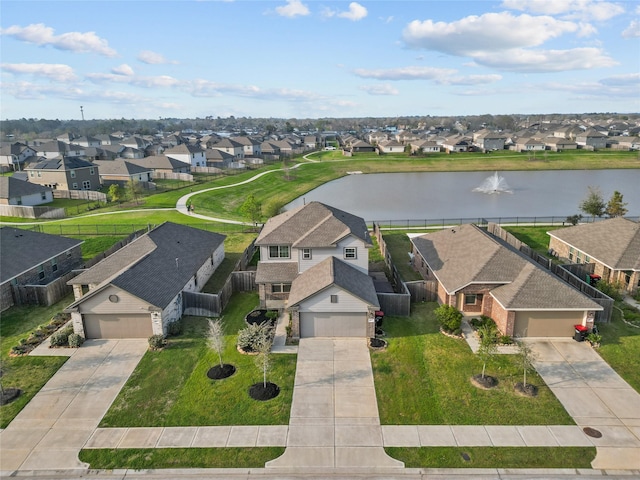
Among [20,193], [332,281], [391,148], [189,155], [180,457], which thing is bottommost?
[180,457]

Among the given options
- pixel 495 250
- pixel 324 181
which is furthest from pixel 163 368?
pixel 324 181

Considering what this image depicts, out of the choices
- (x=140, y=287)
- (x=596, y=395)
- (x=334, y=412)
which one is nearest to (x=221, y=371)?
(x=334, y=412)

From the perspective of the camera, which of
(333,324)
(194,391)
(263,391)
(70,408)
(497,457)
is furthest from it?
(333,324)

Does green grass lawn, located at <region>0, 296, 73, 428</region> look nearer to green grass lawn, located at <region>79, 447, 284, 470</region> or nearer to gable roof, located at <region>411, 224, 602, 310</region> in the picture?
green grass lawn, located at <region>79, 447, 284, 470</region>

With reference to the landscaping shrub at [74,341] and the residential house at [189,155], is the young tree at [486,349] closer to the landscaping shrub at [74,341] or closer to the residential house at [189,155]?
the landscaping shrub at [74,341]

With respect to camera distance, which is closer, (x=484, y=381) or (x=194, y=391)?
(x=194, y=391)

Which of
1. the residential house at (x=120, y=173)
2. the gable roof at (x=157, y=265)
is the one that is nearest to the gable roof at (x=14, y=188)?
the residential house at (x=120, y=173)

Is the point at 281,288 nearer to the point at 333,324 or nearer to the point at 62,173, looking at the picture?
the point at 333,324

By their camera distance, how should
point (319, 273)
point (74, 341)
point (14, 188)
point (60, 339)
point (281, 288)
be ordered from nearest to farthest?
point (74, 341) < point (60, 339) < point (319, 273) < point (281, 288) < point (14, 188)
